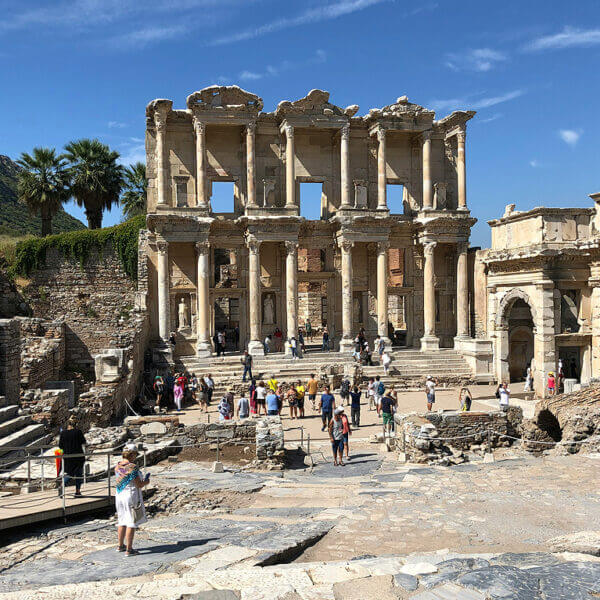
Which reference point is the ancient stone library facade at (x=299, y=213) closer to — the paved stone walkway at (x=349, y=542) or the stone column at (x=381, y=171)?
the stone column at (x=381, y=171)

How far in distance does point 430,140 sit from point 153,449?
83.5 feet

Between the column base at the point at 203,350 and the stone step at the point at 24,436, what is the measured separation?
14.2m

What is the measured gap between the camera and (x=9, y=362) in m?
15.2

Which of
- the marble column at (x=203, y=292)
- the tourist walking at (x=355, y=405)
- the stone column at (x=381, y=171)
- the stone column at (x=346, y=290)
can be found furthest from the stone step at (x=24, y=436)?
the stone column at (x=381, y=171)

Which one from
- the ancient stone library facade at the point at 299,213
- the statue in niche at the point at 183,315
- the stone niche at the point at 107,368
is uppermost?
the ancient stone library facade at the point at 299,213

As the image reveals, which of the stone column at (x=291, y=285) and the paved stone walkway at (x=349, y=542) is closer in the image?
the paved stone walkway at (x=349, y=542)

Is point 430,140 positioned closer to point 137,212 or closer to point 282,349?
point 282,349

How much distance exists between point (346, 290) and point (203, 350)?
8232 millimetres

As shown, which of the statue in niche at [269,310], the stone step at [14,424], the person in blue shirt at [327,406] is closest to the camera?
the stone step at [14,424]

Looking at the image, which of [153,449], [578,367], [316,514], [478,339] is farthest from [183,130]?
[316,514]

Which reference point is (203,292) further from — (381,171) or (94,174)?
(94,174)

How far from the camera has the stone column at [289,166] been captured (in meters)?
30.6

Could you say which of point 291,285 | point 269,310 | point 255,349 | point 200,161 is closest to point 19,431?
point 255,349

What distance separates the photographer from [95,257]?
37.8m
